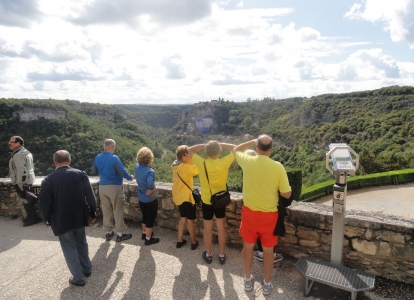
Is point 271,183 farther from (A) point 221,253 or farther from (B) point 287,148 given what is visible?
(B) point 287,148

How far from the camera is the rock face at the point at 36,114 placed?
3553 centimetres

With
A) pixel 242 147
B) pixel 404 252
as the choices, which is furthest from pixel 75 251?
pixel 404 252

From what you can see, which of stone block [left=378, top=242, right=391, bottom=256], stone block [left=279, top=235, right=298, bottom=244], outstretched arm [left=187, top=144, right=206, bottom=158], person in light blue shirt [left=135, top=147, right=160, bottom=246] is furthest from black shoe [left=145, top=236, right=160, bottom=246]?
stone block [left=378, top=242, right=391, bottom=256]

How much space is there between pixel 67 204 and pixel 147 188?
100 centimetres

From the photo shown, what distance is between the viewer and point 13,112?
3484 centimetres

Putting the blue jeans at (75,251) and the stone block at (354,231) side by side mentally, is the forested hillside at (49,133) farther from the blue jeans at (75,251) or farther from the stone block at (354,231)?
the stone block at (354,231)

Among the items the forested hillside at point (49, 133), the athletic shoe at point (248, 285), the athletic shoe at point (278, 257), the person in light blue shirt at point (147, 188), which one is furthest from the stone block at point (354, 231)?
the forested hillside at point (49, 133)

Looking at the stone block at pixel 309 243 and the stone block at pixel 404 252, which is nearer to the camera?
the stone block at pixel 404 252

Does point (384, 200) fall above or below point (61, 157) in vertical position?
below

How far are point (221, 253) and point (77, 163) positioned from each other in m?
29.4

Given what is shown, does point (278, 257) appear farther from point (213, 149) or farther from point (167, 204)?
point (167, 204)

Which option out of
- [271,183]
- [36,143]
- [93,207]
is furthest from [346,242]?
[36,143]

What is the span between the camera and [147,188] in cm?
358

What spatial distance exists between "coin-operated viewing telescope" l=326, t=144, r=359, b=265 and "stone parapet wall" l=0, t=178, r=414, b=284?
0.22 metres
